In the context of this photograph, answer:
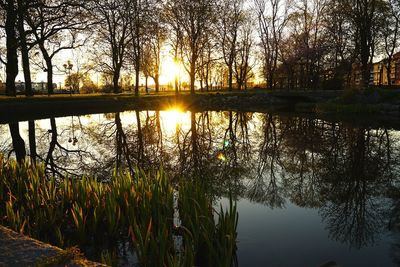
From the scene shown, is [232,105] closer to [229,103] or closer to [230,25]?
[229,103]

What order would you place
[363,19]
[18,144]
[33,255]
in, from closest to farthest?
[33,255] → [18,144] → [363,19]

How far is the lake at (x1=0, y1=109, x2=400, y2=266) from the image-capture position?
17.1 ft

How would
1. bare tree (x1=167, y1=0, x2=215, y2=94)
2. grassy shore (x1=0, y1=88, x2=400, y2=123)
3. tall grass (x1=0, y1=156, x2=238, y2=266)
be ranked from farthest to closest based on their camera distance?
1. bare tree (x1=167, y1=0, x2=215, y2=94)
2. grassy shore (x1=0, y1=88, x2=400, y2=123)
3. tall grass (x1=0, y1=156, x2=238, y2=266)

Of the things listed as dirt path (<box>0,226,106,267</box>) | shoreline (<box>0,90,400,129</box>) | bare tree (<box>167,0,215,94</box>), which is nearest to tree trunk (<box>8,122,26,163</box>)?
shoreline (<box>0,90,400,129</box>)

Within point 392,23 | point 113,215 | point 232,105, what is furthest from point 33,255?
point 392,23

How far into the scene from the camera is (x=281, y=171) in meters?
9.66

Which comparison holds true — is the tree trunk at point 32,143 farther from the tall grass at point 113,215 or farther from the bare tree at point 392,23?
the bare tree at point 392,23

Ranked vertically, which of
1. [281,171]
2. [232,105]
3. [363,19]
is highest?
[363,19]

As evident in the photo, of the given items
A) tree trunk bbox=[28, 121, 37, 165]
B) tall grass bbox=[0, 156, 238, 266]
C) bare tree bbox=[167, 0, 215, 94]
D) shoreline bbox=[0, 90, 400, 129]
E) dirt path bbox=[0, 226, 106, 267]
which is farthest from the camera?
bare tree bbox=[167, 0, 215, 94]

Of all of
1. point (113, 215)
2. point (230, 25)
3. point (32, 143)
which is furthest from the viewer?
point (230, 25)

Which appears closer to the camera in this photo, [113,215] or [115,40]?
[113,215]

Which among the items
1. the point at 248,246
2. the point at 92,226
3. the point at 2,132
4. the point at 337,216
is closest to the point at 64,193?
the point at 92,226

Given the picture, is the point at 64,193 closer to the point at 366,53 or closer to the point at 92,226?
the point at 92,226

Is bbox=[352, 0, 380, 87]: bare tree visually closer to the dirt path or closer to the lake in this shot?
Answer: the lake
